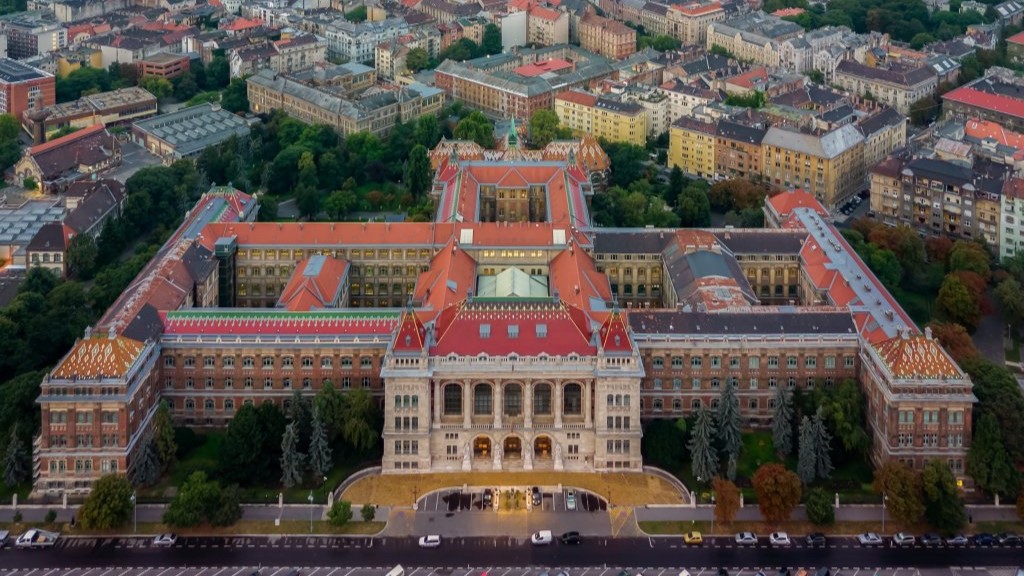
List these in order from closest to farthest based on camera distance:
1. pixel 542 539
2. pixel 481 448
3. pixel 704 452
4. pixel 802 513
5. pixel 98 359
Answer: pixel 542 539 → pixel 802 513 → pixel 98 359 → pixel 704 452 → pixel 481 448

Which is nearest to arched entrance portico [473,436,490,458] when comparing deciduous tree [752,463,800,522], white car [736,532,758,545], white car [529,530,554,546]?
white car [529,530,554,546]

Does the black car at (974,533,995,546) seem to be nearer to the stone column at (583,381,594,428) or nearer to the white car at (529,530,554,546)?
the stone column at (583,381,594,428)

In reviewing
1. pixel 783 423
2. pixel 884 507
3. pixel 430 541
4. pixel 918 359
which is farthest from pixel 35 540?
pixel 918 359

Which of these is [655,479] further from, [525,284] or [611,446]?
[525,284]

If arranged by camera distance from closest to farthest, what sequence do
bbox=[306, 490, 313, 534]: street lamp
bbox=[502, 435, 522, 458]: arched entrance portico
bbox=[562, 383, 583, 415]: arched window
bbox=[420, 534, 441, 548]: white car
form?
1. bbox=[420, 534, 441, 548]: white car
2. bbox=[306, 490, 313, 534]: street lamp
3. bbox=[562, 383, 583, 415]: arched window
4. bbox=[502, 435, 522, 458]: arched entrance portico

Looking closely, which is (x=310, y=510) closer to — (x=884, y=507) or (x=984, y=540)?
(x=884, y=507)
